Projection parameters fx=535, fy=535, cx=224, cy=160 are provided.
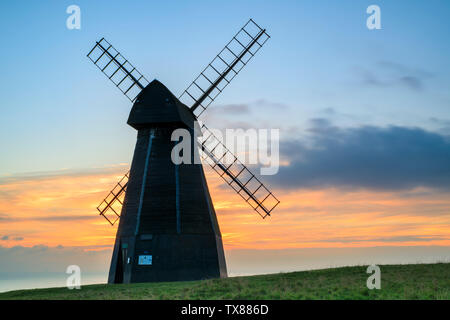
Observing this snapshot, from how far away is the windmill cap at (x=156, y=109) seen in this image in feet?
107

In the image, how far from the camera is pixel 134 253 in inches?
1237

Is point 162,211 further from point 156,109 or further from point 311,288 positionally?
point 311,288

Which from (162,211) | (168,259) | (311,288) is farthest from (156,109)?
(311,288)

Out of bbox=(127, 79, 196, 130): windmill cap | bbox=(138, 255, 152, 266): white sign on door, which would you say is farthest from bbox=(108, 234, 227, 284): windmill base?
bbox=(127, 79, 196, 130): windmill cap

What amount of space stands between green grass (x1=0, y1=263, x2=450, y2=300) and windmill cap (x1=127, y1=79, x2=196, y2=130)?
9711mm

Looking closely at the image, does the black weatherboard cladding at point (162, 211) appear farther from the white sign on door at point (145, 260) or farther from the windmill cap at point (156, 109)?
the white sign on door at point (145, 260)

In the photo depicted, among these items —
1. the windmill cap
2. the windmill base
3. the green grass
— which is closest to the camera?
the green grass

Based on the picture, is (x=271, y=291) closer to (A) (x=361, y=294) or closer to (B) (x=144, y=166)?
(A) (x=361, y=294)

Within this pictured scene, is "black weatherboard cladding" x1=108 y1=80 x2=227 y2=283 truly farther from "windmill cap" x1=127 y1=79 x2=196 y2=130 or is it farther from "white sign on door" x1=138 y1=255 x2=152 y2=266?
"white sign on door" x1=138 y1=255 x2=152 y2=266

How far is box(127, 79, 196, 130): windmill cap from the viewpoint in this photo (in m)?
32.5

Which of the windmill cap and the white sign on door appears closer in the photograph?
the white sign on door

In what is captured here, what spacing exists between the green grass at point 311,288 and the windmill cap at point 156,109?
31.9 ft

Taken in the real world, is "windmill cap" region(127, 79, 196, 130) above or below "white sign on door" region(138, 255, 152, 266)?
above
